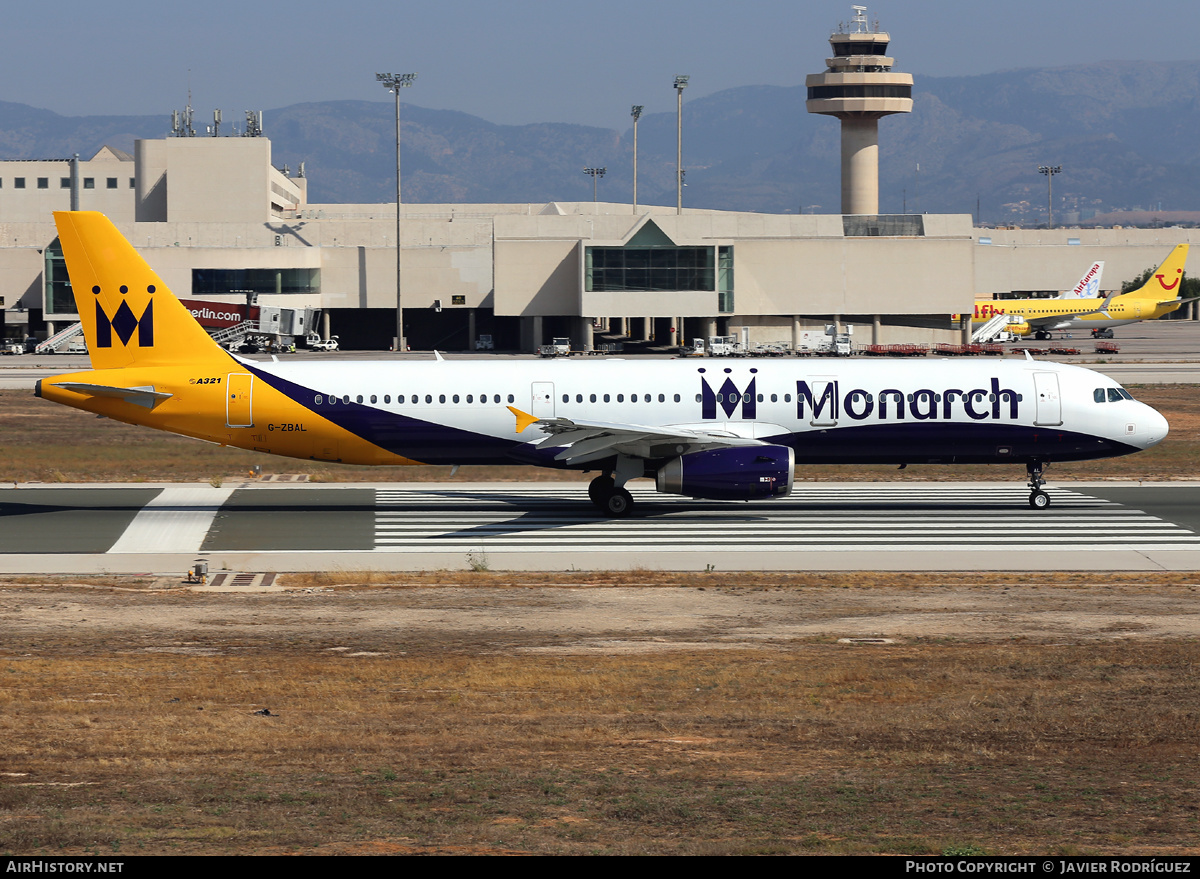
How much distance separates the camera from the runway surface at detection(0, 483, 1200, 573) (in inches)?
1282

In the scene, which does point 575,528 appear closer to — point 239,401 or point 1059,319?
point 239,401

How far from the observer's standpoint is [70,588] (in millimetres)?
28531

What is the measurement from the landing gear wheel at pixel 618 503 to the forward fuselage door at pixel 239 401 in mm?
10672

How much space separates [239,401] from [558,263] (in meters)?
94.0

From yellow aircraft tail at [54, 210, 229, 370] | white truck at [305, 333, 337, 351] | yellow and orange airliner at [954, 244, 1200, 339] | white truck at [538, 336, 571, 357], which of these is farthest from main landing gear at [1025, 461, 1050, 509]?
white truck at [305, 333, 337, 351]

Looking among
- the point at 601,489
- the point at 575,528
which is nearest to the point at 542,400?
the point at 601,489

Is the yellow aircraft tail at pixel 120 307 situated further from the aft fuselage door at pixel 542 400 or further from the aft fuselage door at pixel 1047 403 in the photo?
the aft fuselage door at pixel 1047 403

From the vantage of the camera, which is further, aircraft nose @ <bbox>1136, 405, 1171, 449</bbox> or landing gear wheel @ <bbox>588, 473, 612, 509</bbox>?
aircraft nose @ <bbox>1136, 405, 1171, 449</bbox>

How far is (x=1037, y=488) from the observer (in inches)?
1601

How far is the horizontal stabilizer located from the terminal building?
289ft

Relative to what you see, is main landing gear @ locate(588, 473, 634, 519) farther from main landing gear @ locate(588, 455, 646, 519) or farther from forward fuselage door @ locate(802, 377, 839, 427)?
forward fuselage door @ locate(802, 377, 839, 427)

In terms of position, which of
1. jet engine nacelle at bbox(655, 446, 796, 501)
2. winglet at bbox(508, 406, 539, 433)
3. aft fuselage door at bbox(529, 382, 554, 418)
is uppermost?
aft fuselage door at bbox(529, 382, 554, 418)

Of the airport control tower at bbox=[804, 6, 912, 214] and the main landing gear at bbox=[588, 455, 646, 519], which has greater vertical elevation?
the airport control tower at bbox=[804, 6, 912, 214]

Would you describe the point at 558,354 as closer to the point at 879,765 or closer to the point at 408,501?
the point at 408,501
